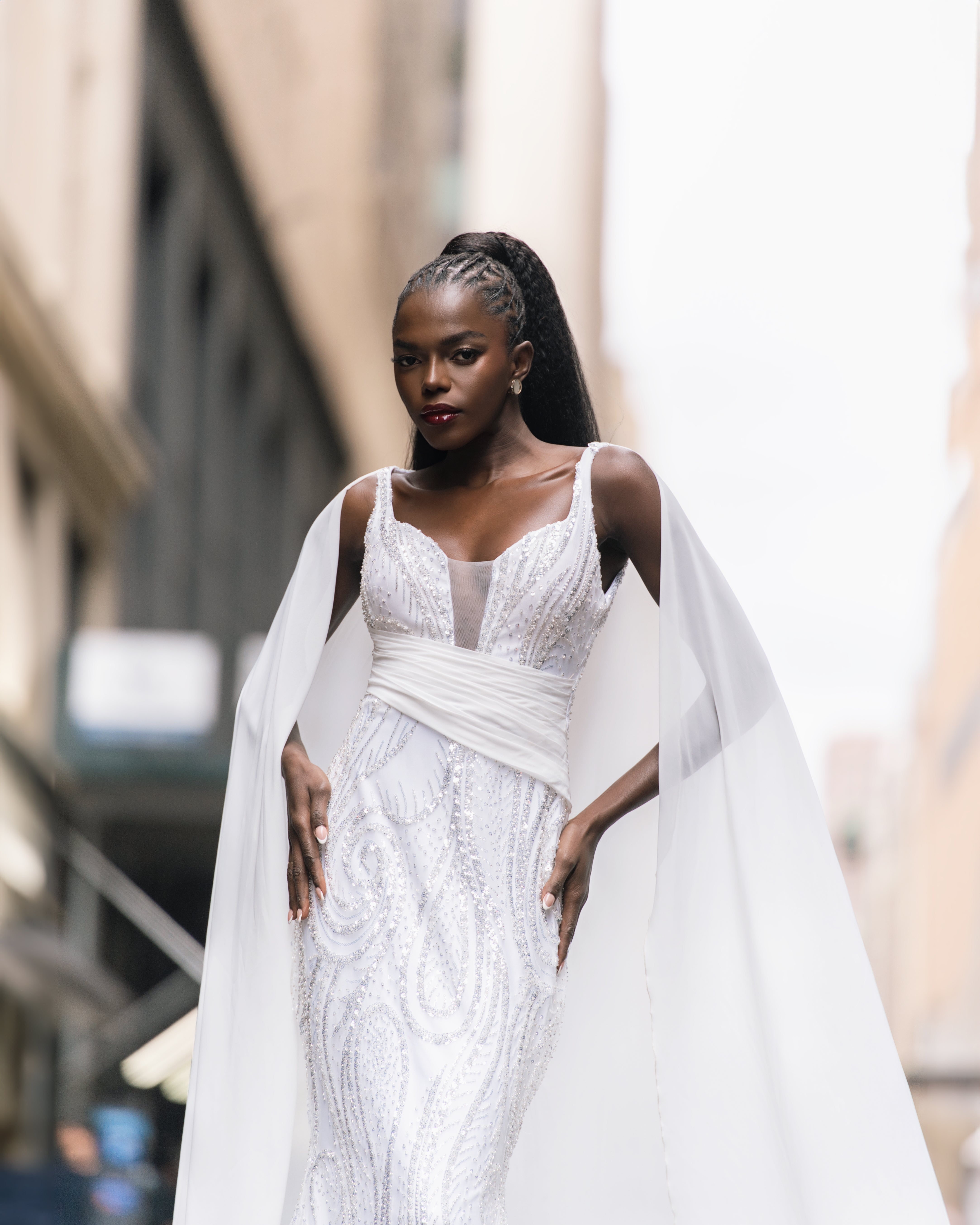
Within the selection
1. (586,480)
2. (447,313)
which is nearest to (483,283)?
(447,313)

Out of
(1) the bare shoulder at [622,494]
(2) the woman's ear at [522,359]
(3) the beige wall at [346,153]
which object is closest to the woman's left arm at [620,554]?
(1) the bare shoulder at [622,494]

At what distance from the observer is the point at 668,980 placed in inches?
113

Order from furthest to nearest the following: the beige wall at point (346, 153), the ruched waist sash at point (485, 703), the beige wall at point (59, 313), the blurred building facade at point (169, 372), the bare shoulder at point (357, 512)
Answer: the beige wall at point (346, 153) < the beige wall at point (59, 313) < the blurred building facade at point (169, 372) < the bare shoulder at point (357, 512) < the ruched waist sash at point (485, 703)

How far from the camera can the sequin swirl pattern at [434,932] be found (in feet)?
A: 8.41

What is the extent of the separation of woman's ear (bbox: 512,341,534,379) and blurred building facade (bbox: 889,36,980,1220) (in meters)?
10.4

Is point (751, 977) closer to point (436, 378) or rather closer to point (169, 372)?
point (436, 378)

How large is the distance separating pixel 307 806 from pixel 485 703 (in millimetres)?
334

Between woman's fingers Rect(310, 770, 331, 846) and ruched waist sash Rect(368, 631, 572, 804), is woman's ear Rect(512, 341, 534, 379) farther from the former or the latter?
woman's fingers Rect(310, 770, 331, 846)

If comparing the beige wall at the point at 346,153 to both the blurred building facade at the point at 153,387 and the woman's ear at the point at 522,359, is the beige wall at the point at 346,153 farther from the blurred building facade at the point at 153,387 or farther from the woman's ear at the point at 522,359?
the woman's ear at the point at 522,359

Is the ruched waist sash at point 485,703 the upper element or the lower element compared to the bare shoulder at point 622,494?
lower

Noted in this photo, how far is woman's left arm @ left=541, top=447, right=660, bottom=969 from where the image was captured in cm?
278

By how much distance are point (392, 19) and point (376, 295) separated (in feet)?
11.0

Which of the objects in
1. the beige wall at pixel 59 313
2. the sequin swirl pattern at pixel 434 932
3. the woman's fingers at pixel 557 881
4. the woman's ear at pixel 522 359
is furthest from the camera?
the beige wall at pixel 59 313

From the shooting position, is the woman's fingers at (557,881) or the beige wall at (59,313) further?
the beige wall at (59,313)
